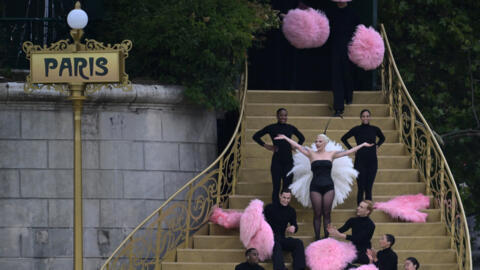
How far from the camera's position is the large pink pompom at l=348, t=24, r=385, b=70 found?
1816 centimetres

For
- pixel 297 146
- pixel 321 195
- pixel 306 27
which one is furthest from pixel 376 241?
pixel 306 27

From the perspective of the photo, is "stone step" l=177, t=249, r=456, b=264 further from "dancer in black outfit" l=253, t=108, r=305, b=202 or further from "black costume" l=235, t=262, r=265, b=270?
"dancer in black outfit" l=253, t=108, r=305, b=202

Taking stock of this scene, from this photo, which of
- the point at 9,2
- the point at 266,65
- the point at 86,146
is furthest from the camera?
the point at 266,65

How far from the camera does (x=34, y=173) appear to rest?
51.0 feet

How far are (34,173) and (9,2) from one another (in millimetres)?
3079

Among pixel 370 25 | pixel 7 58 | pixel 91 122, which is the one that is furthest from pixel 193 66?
pixel 370 25

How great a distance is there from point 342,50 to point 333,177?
11.4 ft

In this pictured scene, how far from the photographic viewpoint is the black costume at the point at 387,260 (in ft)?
45.1

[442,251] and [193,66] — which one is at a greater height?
[193,66]

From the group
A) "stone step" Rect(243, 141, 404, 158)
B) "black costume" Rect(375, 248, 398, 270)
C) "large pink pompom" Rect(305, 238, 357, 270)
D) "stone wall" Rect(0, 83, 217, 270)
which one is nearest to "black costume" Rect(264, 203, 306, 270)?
"large pink pompom" Rect(305, 238, 357, 270)

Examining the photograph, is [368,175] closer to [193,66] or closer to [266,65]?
[193,66]

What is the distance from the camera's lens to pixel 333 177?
15.3 m

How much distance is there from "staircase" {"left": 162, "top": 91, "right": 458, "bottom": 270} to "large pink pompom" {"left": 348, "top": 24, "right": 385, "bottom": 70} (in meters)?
0.60

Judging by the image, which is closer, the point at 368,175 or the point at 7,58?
the point at 368,175
